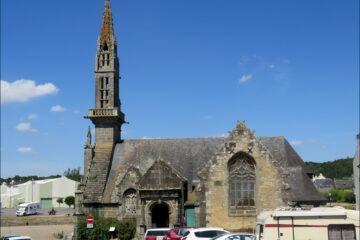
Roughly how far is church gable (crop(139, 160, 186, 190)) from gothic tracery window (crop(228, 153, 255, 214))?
13.6 ft

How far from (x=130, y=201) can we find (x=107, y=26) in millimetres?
15209

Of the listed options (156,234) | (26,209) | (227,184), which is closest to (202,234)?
(156,234)

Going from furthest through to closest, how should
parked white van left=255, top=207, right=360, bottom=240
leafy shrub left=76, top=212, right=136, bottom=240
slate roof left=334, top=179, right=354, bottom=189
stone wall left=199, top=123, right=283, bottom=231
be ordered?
slate roof left=334, top=179, right=354, bottom=189 → leafy shrub left=76, top=212, right=136, bottom=240 → stone wall left=199, top=123, right=283, bottom=231 → parked white van left=255, top=207, right=360, bottom=240

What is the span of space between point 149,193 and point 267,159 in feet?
27.9

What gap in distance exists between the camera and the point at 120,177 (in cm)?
3991

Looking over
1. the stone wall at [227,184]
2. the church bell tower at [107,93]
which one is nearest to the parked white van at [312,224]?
the stone wall at [227,184]

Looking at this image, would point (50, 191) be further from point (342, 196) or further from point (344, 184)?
point (344, 184)

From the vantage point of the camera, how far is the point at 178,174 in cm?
3716

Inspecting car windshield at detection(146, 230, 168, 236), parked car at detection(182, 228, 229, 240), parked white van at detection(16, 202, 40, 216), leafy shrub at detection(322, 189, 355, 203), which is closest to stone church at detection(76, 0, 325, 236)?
car windshield at detection(146, 230, 168, 236)

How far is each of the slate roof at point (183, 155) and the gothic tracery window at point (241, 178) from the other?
3.24 metres

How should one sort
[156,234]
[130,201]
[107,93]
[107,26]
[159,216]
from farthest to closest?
[107,26], [107,93], [130,201], [159,216], [156,234]

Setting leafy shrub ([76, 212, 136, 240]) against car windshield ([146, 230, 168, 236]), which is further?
leafy shrub ([76, 212, 136, 240])

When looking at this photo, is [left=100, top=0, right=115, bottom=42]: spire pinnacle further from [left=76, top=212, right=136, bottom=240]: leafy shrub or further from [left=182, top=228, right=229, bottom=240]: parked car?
[left=182, top=228, right=229, bottom=240]: parked car

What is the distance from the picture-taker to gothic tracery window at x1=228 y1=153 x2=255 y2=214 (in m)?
34.1
